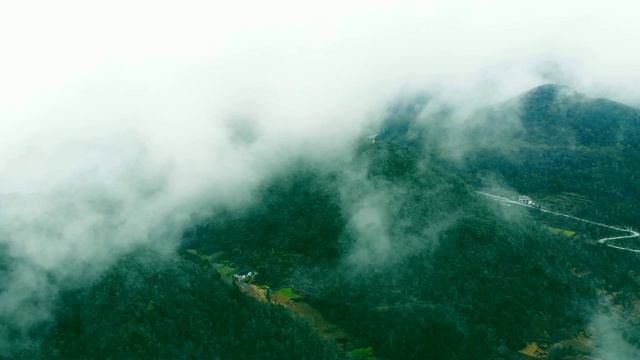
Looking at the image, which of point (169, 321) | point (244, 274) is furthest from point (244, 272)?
point (169, 321)

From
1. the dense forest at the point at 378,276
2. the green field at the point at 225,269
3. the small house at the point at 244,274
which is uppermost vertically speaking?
the green field at the point at 225,269

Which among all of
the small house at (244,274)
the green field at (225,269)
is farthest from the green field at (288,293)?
the green field at (225,269)

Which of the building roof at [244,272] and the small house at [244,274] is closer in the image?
the small house at [244,274]

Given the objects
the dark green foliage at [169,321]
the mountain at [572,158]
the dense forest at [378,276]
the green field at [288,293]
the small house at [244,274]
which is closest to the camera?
the dark green foliage at [169,321]

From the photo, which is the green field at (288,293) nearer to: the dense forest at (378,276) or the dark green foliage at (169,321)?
the dense forest at (378,276)

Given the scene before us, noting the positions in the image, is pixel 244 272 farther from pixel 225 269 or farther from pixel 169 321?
pixel 169 321

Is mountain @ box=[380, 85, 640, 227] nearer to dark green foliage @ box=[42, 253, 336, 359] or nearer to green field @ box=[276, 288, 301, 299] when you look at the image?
green field @ box=[276, 288, 301, 299]
